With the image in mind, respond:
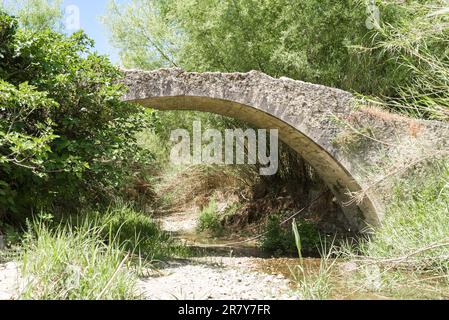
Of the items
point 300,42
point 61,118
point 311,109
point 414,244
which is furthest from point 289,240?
point 61,118

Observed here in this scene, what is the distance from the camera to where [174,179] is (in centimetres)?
1275

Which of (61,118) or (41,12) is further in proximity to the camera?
(41,12)

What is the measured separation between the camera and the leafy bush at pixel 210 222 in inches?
418

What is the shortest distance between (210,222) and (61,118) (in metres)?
5.89

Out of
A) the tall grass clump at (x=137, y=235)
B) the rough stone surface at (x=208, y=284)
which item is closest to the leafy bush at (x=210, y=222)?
the tall grass clump at (x=137, y=235)

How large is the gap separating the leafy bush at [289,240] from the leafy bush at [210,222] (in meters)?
2.09

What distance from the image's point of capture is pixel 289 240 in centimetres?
813

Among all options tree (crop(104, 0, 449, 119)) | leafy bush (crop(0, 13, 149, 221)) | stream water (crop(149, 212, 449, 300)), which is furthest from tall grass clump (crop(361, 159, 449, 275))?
leafy bush (crop(0, 13, 149, 221))

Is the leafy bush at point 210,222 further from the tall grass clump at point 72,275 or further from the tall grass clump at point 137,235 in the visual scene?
the tall grass clump at point 72,275

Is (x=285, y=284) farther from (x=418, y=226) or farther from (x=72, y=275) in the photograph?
(x=72, y=275)

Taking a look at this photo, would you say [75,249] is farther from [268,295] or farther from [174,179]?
[174,179]

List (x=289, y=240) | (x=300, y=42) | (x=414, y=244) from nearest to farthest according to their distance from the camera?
(x=414, y=244) < (x=289, y=240) < (x=300, y=42)

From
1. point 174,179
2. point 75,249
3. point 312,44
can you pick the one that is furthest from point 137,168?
point 75,249

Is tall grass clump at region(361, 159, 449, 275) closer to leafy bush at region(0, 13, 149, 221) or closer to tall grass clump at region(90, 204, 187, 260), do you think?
tall grass clump at region(90, 204, 187, 260)
